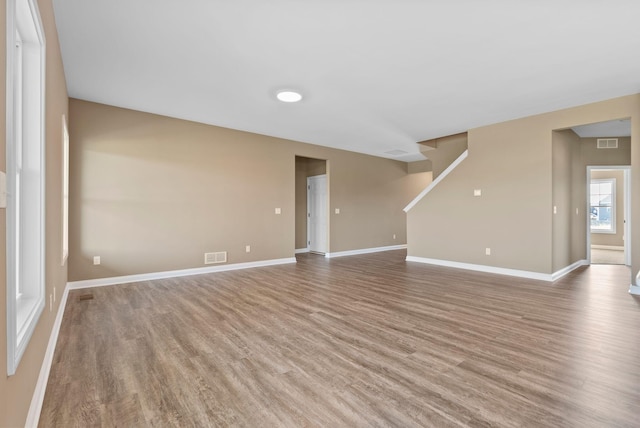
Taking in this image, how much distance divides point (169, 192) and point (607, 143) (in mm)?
8517

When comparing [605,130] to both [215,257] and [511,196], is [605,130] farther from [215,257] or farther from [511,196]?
[215,257]

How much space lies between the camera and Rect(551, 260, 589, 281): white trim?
16.0 ft

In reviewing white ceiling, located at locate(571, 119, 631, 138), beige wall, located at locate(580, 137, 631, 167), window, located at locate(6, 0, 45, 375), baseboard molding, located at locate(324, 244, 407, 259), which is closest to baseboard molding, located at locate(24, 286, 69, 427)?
window, located at locate(6, 0, 45, 375)

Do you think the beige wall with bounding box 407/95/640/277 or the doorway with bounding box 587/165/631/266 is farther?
the doorway with bounding box 587/165/631/266

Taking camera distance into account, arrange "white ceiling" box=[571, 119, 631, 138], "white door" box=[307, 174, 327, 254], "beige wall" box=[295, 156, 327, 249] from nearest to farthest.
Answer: "white ceiling" box=[571, 119, 631, 138] < "white door" box=[307, 174, 327, 254] < "beige wall" box=[295, 156, 327, 249]

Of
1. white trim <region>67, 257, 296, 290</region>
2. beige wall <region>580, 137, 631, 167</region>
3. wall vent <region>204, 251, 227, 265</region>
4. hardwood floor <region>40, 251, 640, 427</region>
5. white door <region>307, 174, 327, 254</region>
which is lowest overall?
hardwood floor <region>40, 251, 640, 427</region>

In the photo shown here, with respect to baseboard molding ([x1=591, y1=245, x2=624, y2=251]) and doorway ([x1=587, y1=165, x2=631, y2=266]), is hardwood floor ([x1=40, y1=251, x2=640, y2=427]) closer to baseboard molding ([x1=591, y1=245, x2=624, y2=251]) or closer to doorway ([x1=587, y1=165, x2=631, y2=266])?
baseboard molding ([x1=591, y1=245, x2=624, y2=251])

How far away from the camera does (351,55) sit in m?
3.06

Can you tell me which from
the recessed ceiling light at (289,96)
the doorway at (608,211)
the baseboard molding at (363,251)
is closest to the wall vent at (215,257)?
the baseboard molding at (363,251)

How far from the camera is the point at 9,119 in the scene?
114 centimetres

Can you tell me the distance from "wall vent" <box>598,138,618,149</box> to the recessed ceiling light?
6.38 metres

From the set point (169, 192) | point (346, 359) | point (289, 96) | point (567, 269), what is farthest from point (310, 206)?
point (346, 359)

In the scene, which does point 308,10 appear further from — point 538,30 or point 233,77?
point 538,30

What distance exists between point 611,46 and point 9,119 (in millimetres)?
4490
